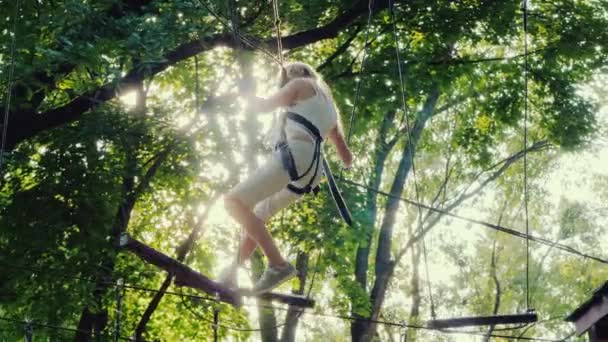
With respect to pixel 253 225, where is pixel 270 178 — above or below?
above

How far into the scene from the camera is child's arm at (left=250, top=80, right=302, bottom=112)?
384 cm

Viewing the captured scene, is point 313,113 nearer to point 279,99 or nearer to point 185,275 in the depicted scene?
point 279,99

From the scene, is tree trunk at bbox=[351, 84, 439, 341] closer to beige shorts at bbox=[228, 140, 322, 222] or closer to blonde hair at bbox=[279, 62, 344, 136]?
blonde hair at bbox=[279, 62, 344, 136]

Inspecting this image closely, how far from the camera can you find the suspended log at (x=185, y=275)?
13.8 feet

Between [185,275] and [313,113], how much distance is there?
54.4 inches

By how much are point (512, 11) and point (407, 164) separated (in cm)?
622

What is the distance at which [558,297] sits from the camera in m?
23.2

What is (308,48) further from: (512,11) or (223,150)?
(512,11)

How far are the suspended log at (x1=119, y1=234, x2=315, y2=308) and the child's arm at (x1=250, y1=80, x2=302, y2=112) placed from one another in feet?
3.74

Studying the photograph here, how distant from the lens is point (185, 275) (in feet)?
14.5

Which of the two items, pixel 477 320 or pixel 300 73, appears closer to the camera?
pixel 300 73

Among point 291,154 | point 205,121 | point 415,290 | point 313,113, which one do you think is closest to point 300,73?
point 313,113

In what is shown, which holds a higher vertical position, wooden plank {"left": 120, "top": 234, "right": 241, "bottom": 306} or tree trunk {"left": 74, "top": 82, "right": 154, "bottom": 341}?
tree trunk {"left": 74, "top": 82, "right": 154, "bottom": 341}


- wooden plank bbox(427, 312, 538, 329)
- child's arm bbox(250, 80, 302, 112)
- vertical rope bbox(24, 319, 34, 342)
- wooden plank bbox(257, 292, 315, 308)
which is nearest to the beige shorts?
child's arm bbox(250, 80, 302, 112)
